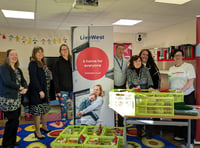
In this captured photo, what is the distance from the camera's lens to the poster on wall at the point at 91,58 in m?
2.76

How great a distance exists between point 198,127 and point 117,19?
3.13 m

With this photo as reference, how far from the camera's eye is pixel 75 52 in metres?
2.78

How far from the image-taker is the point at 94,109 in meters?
2.78

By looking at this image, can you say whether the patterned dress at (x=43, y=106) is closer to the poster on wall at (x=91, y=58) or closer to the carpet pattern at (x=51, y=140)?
the carpet pattern at (x=51, y=140)

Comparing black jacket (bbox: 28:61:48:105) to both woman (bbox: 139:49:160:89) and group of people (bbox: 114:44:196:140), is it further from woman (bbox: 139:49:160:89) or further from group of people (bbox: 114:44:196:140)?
woman (bbox: 139:49:160:89)

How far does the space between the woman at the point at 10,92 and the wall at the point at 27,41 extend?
3.39 m

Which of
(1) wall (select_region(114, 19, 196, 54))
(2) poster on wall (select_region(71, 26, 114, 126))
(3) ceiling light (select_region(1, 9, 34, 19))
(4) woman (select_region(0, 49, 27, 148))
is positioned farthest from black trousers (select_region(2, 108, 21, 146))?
(1) wall (select_region(114, 19, 196, 54))

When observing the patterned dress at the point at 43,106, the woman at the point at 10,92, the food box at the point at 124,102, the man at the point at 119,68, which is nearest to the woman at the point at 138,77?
the man at the point at 119,68

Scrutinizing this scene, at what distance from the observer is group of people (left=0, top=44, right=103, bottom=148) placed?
2.60 m

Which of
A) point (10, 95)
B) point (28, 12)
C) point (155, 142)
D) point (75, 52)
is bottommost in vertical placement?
point (155, 142)

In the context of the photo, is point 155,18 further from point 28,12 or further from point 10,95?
point 10,95

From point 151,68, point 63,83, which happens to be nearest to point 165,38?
point 151,68

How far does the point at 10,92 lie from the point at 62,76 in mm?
839

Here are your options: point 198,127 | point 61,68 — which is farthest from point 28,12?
point 198,127
